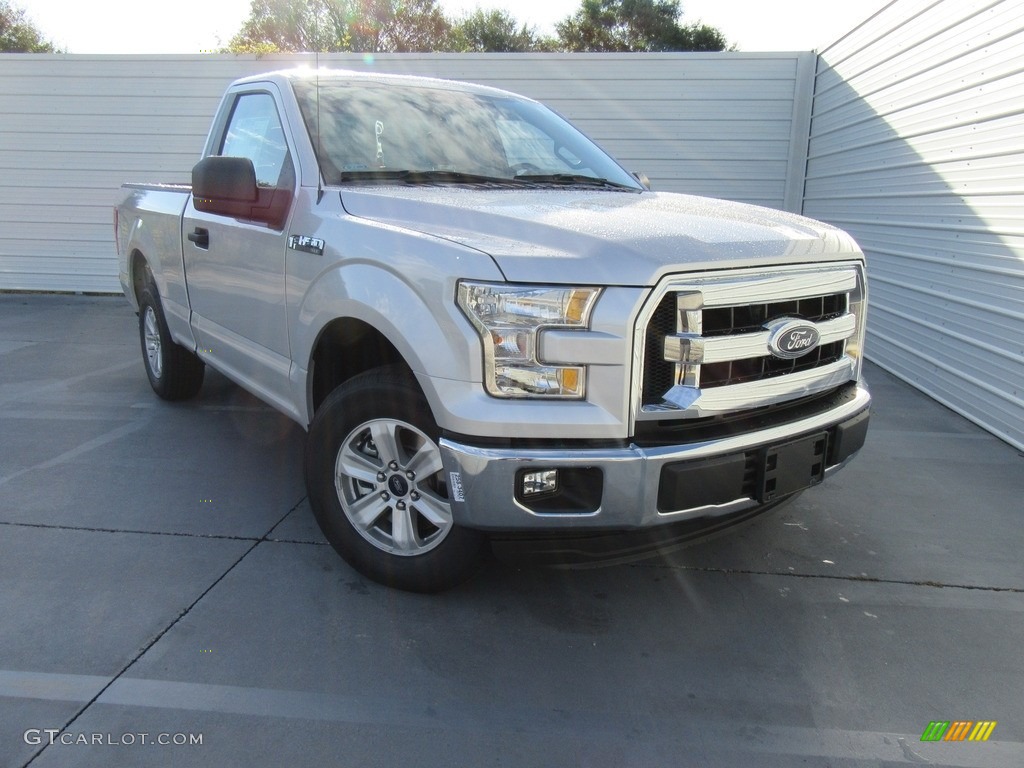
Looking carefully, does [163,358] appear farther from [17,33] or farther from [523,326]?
[17,33]

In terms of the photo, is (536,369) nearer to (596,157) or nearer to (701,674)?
(701,674)

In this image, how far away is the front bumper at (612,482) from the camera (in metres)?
2.42

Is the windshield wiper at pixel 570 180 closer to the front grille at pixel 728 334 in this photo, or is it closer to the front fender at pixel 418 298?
the front fender at pixel 418 298

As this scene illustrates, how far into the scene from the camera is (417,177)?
3.35 m

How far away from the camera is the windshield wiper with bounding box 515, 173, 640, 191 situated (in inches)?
143

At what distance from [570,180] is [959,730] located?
2.64 metres

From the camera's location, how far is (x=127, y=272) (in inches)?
229

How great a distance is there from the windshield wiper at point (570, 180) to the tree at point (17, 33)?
37.4m

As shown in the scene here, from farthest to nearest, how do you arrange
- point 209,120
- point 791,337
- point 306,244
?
point 209,120
point 306,244
point 791,337

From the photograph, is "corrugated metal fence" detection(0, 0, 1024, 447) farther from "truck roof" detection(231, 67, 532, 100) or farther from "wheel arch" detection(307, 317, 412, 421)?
"wheel arch" detection(307, 317, 412, 421)

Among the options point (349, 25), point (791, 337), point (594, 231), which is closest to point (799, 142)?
point (791, 337)

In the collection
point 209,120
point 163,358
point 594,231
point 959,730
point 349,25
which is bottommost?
point 959,730

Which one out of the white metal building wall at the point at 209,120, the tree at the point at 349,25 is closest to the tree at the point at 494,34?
the tree at the point at 349,25

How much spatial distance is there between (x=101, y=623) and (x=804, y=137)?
30.1 feet
